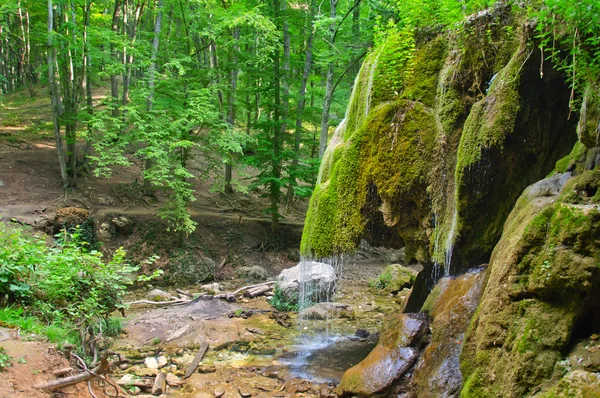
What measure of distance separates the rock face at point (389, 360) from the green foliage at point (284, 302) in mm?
5040

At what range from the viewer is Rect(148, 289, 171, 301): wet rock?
11.4m

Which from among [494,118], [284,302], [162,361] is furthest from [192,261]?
[494,118]

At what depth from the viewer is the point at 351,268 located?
15.9 meters

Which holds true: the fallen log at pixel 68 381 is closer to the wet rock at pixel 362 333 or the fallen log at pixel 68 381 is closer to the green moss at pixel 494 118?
the green moss at pixel 494 118

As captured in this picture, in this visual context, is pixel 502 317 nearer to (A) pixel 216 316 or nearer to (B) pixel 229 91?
(A) pixel 216 316

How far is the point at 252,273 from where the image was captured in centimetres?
1443

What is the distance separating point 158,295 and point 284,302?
3.56 m

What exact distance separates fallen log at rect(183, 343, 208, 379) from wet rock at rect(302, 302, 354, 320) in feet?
8.96

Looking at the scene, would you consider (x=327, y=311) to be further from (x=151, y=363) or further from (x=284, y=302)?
(x=151, y=363)

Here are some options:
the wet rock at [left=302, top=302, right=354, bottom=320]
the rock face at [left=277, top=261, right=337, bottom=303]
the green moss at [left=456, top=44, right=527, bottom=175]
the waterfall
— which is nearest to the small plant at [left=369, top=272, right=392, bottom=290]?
the rock face at [left=277, top=261, right=337, bottom=303]

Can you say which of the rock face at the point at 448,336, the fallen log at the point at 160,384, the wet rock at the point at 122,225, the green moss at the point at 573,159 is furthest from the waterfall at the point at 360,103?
the wet rock at the point at 122,225

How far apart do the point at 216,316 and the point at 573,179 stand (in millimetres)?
8112

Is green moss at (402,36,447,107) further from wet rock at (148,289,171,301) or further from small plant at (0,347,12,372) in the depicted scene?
wet rock at (148,289,171,301)

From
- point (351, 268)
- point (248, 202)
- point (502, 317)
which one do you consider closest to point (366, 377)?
point (502, 317)
